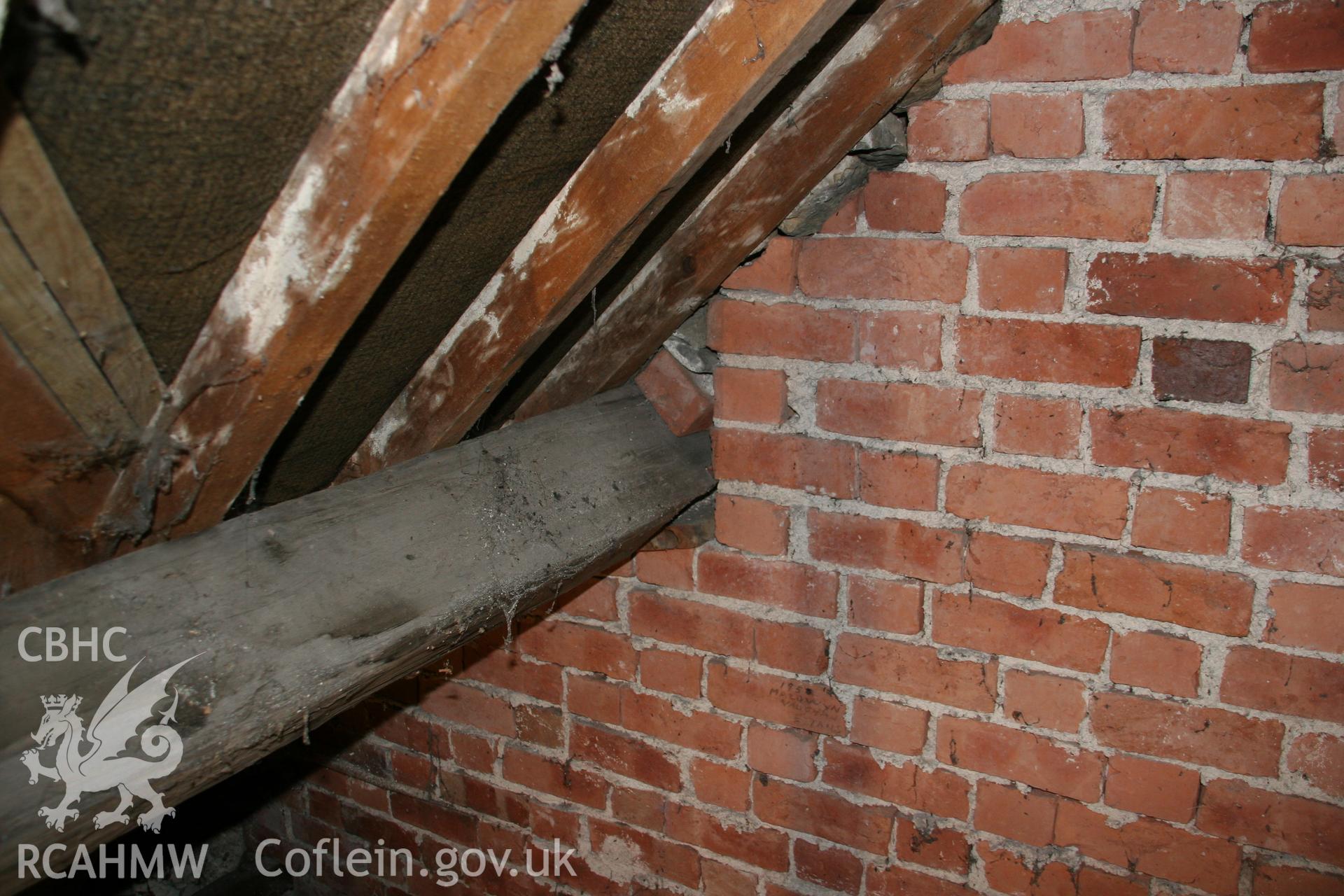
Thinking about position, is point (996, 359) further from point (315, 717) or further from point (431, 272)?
point (315, 717)

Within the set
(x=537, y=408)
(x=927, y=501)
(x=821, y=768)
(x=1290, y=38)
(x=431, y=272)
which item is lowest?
(x=821, y=768)

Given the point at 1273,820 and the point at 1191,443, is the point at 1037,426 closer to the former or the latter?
the point at 1191,443

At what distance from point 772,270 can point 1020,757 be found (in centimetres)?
93

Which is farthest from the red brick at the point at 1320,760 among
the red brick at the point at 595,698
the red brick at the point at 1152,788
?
the red brick at the point at 595,698

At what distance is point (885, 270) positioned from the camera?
1314 mm

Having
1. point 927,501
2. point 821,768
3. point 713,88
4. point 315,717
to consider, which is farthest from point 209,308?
point 821,768

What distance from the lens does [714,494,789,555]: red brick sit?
1.50 meters

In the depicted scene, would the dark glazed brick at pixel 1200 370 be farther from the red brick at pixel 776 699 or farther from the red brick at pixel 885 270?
the red brick at pixel 776 699

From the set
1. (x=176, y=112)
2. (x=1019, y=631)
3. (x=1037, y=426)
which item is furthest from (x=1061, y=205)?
(x=176, y=112)

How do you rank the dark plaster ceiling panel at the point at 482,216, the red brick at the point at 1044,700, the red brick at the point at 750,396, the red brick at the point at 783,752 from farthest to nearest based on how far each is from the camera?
the red brick at the point at 783,752 < the red brick at the point at 750,396 < the red brick at the point at 1044,700 < the dark plaster ceiling panel at the point at 482,216

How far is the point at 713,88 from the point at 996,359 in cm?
66

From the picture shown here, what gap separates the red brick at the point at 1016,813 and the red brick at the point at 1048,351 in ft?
2.35

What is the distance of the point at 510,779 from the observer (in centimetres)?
191

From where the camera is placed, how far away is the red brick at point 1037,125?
116 cm
